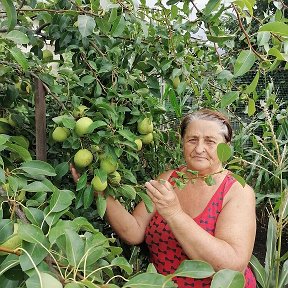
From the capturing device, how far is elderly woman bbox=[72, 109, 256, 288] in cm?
104

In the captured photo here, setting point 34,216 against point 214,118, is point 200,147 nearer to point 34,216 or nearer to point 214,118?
point 214,118

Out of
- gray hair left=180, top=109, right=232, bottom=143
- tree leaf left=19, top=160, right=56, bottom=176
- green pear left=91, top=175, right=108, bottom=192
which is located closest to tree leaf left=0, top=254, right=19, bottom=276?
tree leaf left=19, top=160, right=56, bottom=176

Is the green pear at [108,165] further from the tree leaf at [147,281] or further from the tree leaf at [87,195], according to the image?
the tree leaf at [147,281]

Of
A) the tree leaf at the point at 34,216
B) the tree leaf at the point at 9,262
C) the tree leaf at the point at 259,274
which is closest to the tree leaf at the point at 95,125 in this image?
the tree leaf at the point at 34,216

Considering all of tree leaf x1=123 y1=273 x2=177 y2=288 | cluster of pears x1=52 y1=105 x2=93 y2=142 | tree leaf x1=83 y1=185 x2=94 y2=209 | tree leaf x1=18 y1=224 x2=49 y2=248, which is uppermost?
cluster of pears x1=52 y1=105 x2=93 y2=142

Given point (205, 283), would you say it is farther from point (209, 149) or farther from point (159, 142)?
point (159, 142)

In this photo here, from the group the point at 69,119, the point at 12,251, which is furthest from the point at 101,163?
the point at 12,251

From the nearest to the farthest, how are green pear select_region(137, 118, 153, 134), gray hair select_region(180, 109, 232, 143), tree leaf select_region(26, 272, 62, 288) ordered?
tree leaf select_region(26, 272, 62, 288)
green pear select_region(137, 118, 153, 134)
gray hair select_region(180, 109, 232, 143)

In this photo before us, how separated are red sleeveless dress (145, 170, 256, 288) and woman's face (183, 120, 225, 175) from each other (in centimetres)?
7

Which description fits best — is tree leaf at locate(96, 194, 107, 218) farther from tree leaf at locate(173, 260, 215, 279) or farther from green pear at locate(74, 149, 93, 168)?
tree leaf at locate(173, 260, 215, 279)

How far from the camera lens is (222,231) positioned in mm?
1128

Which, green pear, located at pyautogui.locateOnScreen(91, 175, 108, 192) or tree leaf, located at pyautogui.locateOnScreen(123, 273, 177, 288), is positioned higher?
tree leaf, located at pyautogui.locateOnScreen(123, 273, 177, 288)

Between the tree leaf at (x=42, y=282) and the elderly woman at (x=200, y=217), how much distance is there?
58cm

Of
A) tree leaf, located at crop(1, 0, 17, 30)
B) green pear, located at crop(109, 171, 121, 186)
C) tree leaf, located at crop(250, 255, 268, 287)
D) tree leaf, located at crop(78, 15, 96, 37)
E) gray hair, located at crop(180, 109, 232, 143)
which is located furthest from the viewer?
tree leaf, located at crop(250, 255, 268, 287)
